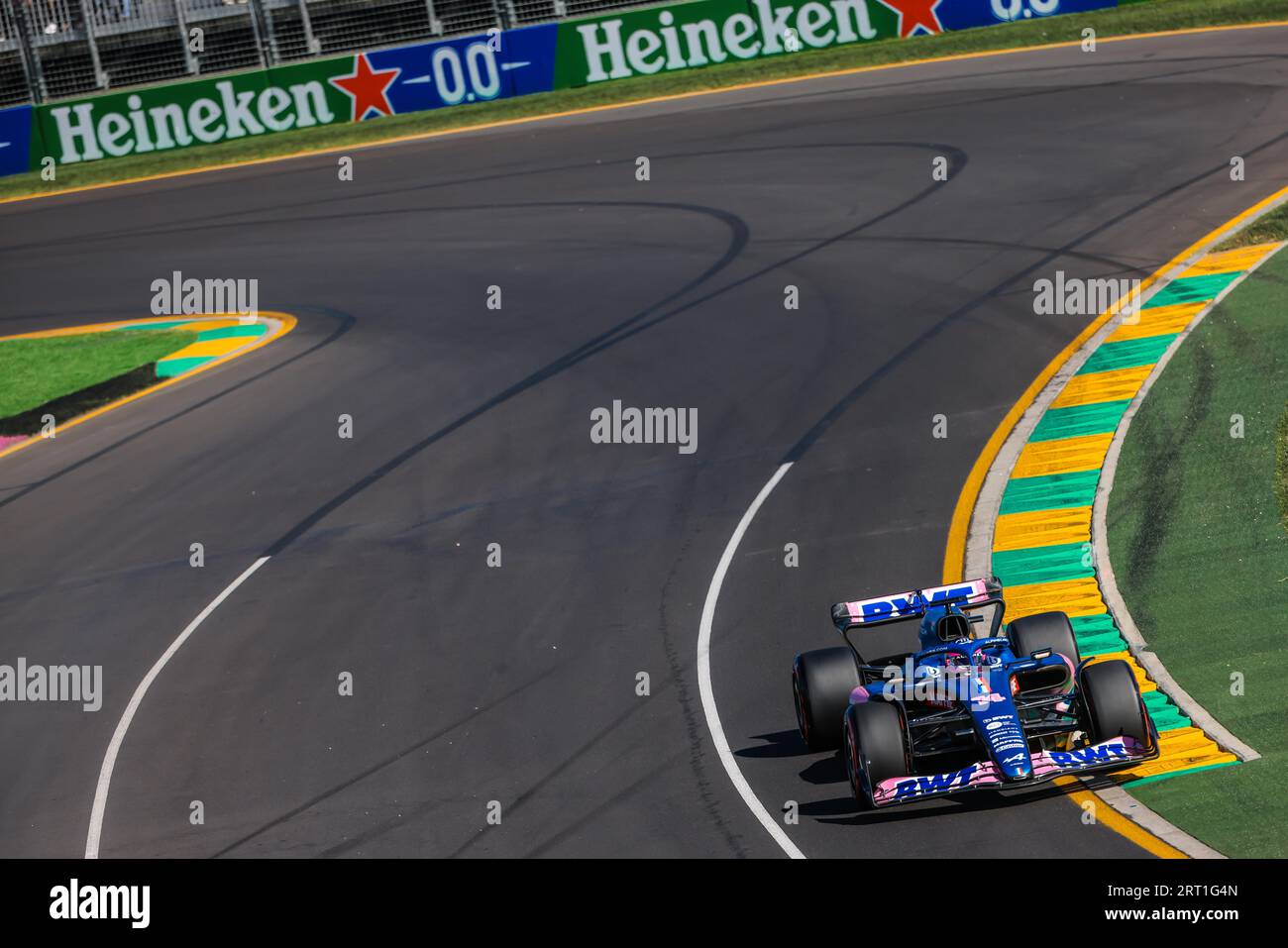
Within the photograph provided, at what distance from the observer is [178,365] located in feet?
88.0

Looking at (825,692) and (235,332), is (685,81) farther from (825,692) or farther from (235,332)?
(825,692)

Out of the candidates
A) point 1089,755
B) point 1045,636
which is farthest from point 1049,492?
point 1089,755

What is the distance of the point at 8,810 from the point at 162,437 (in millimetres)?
9586

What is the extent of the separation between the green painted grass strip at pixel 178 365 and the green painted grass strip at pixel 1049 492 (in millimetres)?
14205

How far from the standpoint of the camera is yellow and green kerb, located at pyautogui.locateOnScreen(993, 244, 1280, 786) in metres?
12.9

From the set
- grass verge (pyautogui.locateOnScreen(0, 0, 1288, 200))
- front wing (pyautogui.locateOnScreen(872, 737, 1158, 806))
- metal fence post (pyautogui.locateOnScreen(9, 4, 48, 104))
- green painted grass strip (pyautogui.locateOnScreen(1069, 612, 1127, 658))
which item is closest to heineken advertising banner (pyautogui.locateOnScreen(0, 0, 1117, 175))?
grass verge (pyautogui.locateOnScreen(0, 0, 1288, 200))

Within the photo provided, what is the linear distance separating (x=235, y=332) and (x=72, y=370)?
269cm

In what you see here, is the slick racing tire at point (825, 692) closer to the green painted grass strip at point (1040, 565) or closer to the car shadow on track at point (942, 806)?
the car shadow on track at point (942, 806)

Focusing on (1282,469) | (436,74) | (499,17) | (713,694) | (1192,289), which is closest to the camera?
(713,694)

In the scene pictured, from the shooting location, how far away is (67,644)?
17906mm

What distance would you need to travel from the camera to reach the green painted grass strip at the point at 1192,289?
22.2 metres
